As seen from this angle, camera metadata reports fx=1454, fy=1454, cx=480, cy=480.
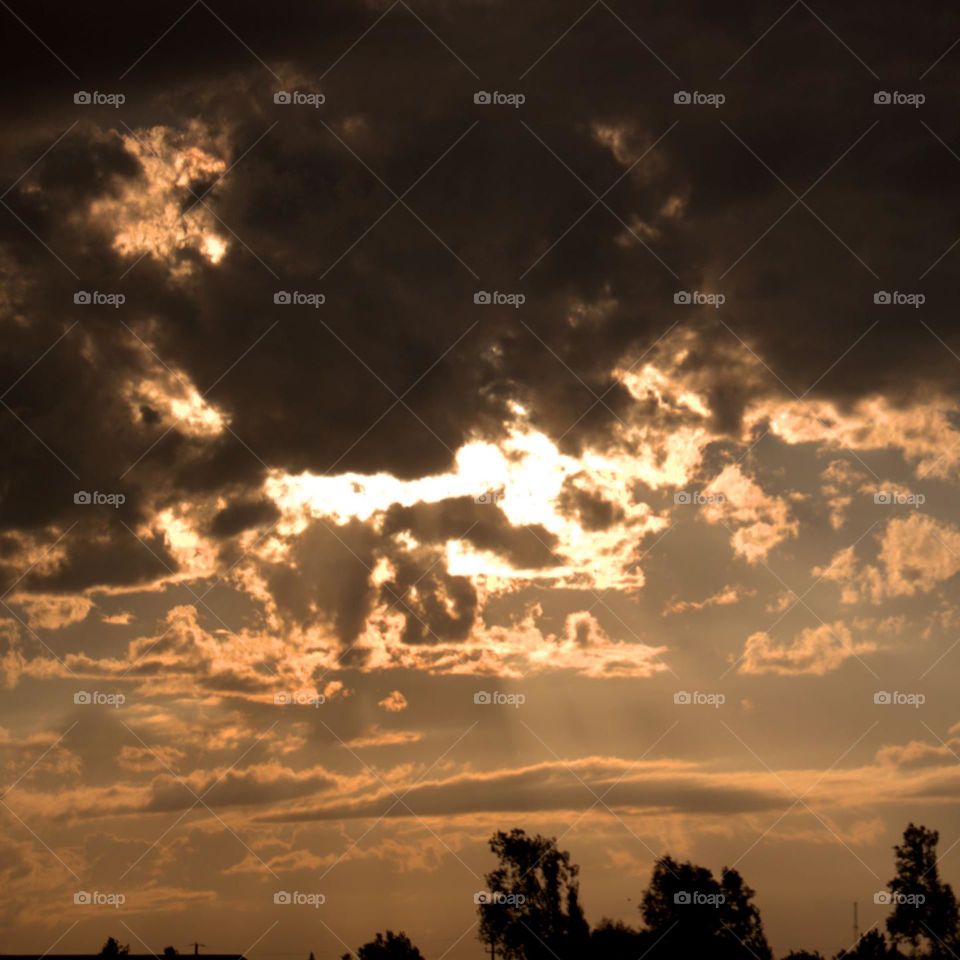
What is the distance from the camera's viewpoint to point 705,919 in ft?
532

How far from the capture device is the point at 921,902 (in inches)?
5659

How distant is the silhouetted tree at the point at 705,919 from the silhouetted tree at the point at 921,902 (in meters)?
21.0

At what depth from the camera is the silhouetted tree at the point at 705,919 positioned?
523 ft

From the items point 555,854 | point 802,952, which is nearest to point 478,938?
point 555,854

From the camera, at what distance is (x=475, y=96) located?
71.2 m

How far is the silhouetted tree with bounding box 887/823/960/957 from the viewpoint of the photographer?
468ft

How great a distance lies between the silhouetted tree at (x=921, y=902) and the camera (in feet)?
468

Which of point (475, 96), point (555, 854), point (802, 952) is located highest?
point (475, 96)

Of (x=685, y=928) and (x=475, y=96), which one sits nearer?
(x=475, y=96)

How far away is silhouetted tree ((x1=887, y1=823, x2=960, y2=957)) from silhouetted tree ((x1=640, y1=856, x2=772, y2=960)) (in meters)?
21.0

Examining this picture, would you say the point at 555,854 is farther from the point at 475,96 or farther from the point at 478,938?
the point at 475,96

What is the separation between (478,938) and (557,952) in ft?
69.3

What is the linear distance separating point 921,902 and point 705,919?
27.1m

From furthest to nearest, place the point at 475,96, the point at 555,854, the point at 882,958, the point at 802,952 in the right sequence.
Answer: the point at 802,952 < the point at 555,854 < the point at 882,958 < the point at 475,96
